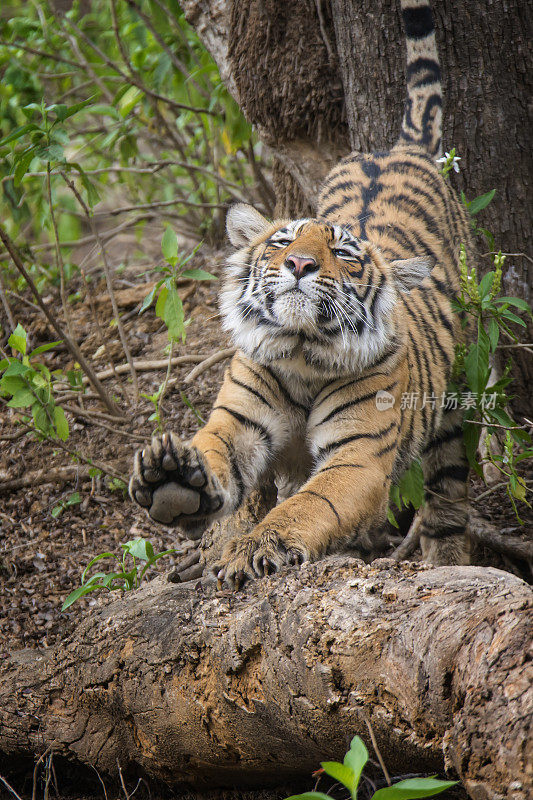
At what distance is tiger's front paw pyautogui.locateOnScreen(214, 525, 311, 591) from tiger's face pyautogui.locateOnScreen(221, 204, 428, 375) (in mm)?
742

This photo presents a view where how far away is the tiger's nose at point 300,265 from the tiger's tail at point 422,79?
5.19ft

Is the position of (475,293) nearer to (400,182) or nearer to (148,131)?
(400,182)

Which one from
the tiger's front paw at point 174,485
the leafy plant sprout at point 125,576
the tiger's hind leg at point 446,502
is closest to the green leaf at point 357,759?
the tiger's front paw at point 174,485

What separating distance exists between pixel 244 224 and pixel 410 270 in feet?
2.26

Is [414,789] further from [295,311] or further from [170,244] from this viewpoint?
[170,244]

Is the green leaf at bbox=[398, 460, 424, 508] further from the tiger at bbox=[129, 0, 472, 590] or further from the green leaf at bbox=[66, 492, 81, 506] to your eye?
the green leaf at bbox=[66, 492, 81, 506]

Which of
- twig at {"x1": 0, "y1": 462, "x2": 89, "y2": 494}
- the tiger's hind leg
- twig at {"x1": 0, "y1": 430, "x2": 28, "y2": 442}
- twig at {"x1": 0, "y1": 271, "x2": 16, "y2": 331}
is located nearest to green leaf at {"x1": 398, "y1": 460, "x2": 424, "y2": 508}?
the tiger's hind leg

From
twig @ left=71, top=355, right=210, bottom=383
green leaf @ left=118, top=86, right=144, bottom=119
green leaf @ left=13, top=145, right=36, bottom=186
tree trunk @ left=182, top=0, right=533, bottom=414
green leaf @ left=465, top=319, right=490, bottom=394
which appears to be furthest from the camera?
green leaf @ left=118, top=86, right=144, bottom=119

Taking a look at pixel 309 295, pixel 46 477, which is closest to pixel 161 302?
pixel 309 295

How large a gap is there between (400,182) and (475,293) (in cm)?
102

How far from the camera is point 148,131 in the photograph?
250 inches

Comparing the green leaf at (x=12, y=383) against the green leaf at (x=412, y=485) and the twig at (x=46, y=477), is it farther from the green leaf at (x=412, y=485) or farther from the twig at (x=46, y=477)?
the green leaf at (x=412, y=485)

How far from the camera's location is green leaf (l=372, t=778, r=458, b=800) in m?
1.27

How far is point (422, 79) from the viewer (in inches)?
148
